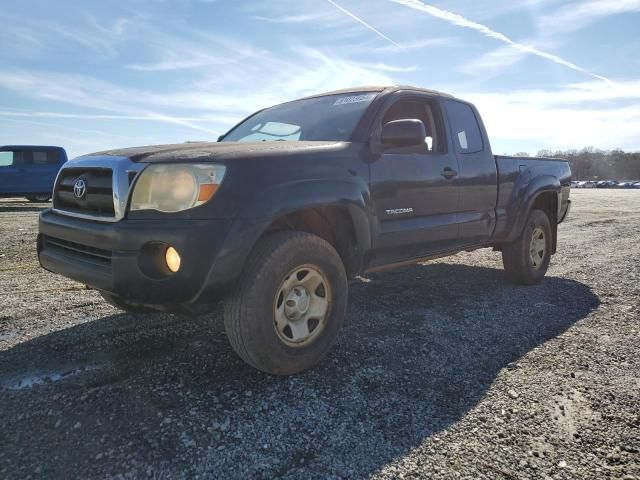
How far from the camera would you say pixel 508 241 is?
4887mm

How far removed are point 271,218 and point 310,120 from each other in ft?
4.67

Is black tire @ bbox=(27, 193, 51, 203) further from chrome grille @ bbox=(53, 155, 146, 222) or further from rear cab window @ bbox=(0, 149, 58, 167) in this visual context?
chrome grille @ bbox=(53, 155, 146, 222)

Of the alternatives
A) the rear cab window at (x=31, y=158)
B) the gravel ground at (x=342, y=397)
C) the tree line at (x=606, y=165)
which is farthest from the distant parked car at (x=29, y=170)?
the tree line at (x=606, y=165)

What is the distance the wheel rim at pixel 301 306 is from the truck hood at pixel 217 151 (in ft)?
2.32

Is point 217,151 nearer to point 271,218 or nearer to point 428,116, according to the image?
point 271,218

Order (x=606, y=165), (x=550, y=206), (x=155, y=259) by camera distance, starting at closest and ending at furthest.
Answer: (x=155, y=259)
(x=550, y=206)
(x=606, y=165)

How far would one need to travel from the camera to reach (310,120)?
3.71 m

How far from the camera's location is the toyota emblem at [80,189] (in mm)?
2740

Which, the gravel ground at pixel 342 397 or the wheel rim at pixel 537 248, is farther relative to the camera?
the wheel rim at pixel 537 248

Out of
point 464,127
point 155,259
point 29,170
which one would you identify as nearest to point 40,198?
point 29,170

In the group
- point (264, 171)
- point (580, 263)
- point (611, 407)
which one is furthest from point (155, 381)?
point (580, 263)

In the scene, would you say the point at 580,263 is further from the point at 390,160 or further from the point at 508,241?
the point at 390,160

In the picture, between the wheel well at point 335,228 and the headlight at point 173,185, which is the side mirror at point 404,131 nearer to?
the wheel well at point 335,228

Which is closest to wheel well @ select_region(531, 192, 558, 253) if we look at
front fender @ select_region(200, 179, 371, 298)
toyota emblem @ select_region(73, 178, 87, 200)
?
front fender @ select_region(200, 179, 371, 298)
